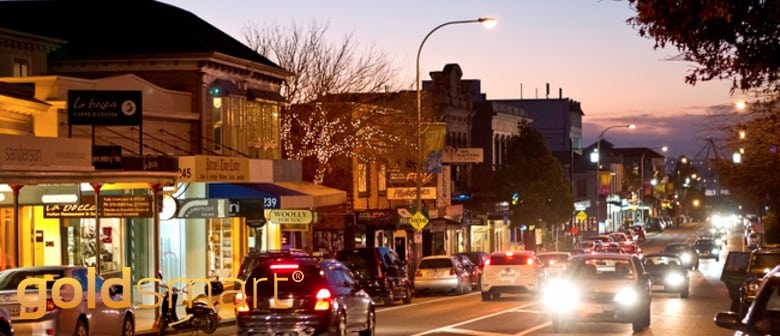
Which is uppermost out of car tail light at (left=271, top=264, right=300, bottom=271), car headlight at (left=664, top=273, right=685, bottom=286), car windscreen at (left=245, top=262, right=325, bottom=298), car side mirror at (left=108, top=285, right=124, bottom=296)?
car tail light at (left=271, top=264, right=300, bottom=271)

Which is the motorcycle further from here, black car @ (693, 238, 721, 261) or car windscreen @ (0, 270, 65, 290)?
black car @ (693, 238, 721, 261)

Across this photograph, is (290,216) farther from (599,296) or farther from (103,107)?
(599,296)

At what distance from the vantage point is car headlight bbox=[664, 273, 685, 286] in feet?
141

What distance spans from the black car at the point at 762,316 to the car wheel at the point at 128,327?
14.2 m

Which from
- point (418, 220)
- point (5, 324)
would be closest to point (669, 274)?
point (418, 220)

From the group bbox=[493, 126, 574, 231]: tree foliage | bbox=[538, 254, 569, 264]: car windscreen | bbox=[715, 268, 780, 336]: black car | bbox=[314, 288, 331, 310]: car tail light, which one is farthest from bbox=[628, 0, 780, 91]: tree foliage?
bbox=[493, 126, 574, 231]: tree foliage

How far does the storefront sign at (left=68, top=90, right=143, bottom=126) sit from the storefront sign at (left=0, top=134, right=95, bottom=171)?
3.51 m

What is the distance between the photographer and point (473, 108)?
82.4 m

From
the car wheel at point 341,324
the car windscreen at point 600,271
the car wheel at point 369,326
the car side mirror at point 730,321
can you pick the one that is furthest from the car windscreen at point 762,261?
the car side mirror at point 730,321

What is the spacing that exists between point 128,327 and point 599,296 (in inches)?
358

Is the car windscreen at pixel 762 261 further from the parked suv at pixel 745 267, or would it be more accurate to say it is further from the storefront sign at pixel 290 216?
the storefront sign at pixel 290 216

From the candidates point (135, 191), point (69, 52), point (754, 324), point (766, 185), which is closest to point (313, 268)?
point (754, 324)

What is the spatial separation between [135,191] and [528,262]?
40.5ft

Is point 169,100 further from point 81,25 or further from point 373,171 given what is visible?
point 373,171
